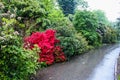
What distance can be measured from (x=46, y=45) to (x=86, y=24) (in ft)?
45.7

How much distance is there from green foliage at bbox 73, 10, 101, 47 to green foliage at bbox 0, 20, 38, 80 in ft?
63.4

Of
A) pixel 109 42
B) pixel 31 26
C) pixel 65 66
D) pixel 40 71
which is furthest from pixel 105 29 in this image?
pixel 40 71

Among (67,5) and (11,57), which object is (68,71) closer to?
(11,57)

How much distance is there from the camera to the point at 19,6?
21953 millimetres

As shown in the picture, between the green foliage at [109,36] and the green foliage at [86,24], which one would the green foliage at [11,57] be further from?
the green foliage at [109,36]

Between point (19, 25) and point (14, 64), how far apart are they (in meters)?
10.3

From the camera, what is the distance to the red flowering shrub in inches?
679

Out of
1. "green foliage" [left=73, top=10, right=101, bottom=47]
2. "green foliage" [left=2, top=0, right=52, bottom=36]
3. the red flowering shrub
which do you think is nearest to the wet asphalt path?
the red flowering shrub

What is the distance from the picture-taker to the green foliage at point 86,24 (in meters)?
30.1

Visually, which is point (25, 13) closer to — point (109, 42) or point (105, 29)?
point (105, 29)

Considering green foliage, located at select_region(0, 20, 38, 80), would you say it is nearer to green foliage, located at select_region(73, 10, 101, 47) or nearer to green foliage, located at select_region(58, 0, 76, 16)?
green foliage, located at select_region(73, 10, 101, 47)

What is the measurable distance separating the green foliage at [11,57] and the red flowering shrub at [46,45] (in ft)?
18.1

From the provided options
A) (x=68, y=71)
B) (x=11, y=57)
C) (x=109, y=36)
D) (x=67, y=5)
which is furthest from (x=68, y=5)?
(x=11, y=57)

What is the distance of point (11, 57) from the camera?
1076 cm
